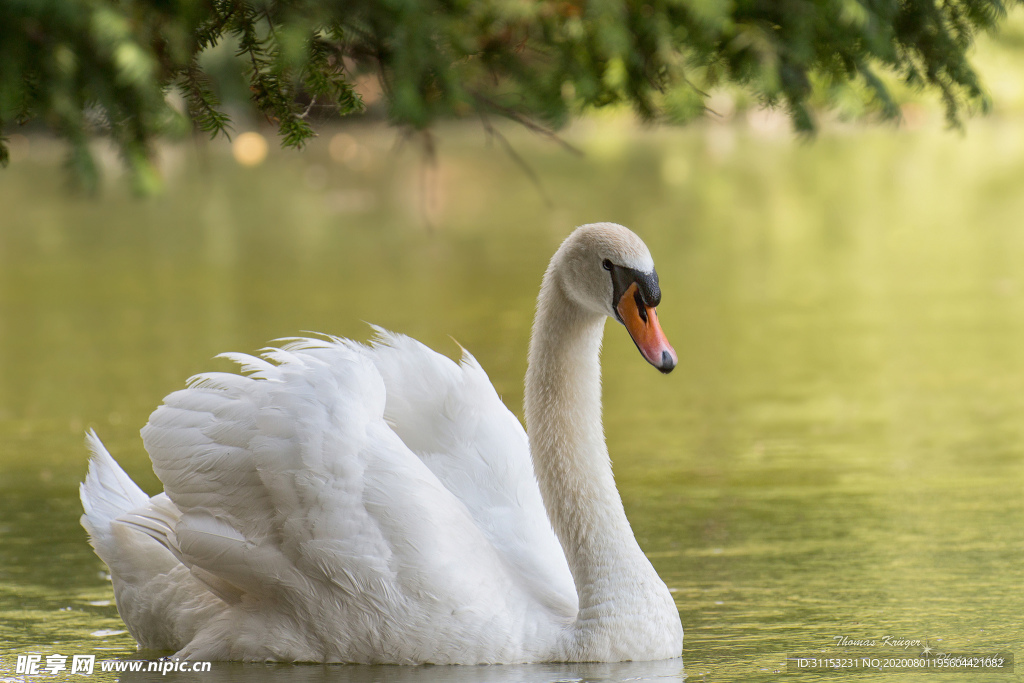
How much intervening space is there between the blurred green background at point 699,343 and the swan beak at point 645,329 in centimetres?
46

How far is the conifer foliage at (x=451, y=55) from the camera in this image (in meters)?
3.21

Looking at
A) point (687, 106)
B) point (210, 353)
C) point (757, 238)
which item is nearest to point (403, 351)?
point (687, 106)

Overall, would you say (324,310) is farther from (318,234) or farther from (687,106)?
(687,106)

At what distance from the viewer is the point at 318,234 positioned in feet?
64.6

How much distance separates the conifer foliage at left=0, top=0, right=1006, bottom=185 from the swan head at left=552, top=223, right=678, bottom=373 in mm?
584

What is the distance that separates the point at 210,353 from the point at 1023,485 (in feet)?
20.9

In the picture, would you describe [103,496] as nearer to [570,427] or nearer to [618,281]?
[570,427]

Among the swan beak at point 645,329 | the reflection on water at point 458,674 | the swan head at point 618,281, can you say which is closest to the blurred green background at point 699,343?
the reflection on water at point 458,674

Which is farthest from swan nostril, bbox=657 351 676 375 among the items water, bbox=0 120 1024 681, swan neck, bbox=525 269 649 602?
water, bbox=0 120 1024 681

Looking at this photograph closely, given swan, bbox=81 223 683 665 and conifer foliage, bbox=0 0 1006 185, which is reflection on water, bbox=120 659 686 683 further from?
conifer foliage, bbox=0 0 1006 185

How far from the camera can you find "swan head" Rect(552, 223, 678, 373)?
4.85 metres

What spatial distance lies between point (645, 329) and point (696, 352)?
646 cm

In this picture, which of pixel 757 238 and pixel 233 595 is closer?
pixel 233 595

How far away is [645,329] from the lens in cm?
486
